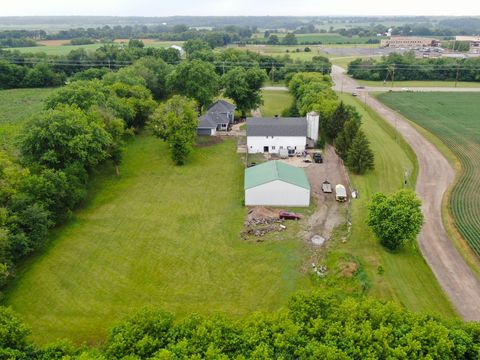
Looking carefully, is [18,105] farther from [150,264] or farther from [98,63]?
[150,264]

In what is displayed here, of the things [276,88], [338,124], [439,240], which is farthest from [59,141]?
[276,88]

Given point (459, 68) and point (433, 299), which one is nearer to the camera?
point (433, 299)

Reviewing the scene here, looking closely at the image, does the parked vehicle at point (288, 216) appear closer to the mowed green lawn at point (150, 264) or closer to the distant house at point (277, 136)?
the mowed green lawn at point (150, 264)

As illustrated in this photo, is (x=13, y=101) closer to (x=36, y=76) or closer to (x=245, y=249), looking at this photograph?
(x=36, y=76)

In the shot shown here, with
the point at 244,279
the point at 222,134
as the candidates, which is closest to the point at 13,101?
the point at 222,134

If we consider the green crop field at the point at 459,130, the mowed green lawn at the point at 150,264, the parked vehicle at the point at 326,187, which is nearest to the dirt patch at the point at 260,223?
the mowed green lawn at the point at 150,264
